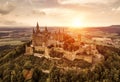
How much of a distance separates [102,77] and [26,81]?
2832 centimetres

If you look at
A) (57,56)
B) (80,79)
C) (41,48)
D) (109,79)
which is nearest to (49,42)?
(41,48)

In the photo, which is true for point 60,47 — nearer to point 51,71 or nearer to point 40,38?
point 51,71

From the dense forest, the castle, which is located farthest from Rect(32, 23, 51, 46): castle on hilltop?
the dense forest

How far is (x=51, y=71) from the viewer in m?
72.2

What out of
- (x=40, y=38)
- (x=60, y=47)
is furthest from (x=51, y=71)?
(x=40, y=38)

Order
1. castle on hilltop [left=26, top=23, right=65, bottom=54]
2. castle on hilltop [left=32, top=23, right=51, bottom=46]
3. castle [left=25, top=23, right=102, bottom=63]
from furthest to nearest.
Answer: castle on hilltop [left=32, top=23, right=51, bottom=46] < castle on hilltop [left=26, top=23, right=65, bottom=54] < castle [left=25, top=23, right=102, bottom=63]

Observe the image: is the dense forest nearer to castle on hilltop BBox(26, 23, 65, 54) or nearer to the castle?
the castle

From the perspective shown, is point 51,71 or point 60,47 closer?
point 51,71

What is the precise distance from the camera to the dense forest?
6931 centimetres

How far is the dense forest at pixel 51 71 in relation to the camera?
69.3 meters

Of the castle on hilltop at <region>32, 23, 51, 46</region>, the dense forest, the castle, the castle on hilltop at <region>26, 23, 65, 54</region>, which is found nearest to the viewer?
the dense forest

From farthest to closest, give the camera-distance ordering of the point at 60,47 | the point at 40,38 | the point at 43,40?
the point at 40,38
the point at 43,40
the point at 60,47

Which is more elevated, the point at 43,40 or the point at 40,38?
the point at 40,38

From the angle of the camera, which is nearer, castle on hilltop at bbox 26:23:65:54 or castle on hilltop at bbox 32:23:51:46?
castle on hilltop at bbox 26:23:65:54
